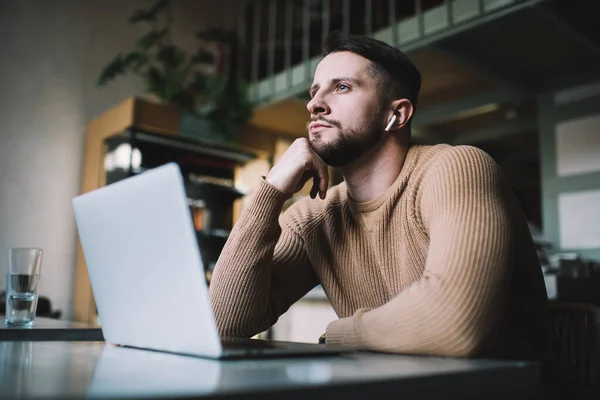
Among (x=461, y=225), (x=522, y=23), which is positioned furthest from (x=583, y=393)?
(x=522, y=23)

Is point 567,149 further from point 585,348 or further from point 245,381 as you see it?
point 245,381

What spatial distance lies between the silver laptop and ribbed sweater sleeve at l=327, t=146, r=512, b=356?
13cm

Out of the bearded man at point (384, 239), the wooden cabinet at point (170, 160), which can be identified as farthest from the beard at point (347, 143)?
the wooden cabinet at point (170, 160)

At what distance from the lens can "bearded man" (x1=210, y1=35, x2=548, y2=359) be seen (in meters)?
0.81

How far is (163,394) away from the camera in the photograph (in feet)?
1.24

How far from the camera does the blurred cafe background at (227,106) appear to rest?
11.3 ft

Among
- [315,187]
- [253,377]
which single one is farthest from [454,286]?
[315,187]

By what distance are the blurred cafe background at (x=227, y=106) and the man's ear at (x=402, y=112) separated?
1800 millimetres

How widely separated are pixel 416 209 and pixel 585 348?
404 millimetres

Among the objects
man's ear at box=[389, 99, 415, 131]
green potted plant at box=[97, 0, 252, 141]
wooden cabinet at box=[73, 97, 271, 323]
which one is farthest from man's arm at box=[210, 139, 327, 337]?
green potted plant at box=[97, 0, 252, 141]

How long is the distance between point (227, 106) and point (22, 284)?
126 inches

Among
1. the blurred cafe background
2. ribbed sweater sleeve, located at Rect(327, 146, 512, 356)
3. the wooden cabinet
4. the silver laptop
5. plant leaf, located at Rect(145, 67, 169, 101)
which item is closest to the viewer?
the silver laptop

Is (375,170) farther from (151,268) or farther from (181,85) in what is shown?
(181,85)

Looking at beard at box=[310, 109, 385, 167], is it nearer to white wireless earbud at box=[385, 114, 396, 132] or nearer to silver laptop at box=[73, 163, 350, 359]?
white wireless earbud at box=[385, 114, 396, 132]
